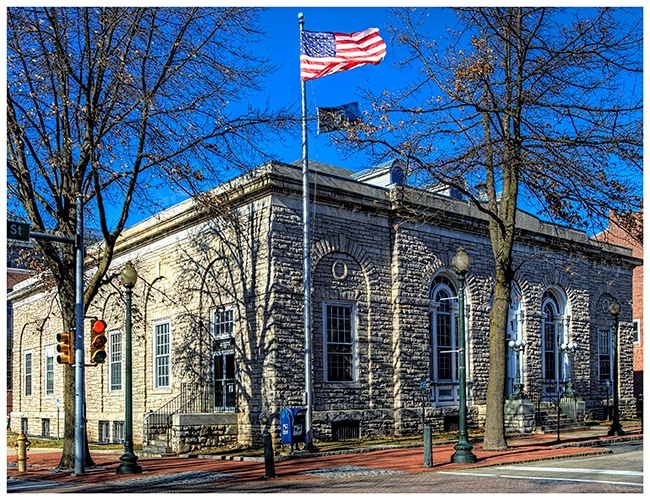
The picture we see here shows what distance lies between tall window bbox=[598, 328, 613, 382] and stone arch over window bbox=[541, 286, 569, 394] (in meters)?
3.25

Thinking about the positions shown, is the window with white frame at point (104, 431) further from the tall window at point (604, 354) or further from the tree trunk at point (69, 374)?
the tall window at point (604, 354)

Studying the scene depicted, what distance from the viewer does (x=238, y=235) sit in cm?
2494

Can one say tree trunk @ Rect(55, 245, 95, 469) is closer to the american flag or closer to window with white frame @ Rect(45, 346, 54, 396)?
the american flag

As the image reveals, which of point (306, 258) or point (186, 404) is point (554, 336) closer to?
point (306, 258)

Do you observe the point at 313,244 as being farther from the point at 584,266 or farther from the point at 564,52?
the point at 584,266

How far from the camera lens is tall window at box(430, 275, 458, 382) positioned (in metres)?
28.1

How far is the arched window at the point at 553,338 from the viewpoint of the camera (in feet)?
107

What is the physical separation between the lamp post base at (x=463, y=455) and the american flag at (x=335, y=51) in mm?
10229

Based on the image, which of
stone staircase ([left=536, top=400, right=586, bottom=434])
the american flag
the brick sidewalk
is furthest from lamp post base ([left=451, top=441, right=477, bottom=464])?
stone staircase ([left=536, top=400, right=586, bottom=434])

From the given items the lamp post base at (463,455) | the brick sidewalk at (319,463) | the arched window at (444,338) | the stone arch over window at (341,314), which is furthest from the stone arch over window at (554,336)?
the lamp post base at (463,455)

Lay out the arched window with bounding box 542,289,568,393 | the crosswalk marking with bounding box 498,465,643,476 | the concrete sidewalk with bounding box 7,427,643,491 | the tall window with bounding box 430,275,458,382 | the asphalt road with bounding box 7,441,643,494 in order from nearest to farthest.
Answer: the asphalt road with bounding box 7,441,643,494 < the crosswalk marking with bounding box 498,465,643,476 < the concrete sidewalk with bounding box 7,427,643,491 < the tall window with bounding box 430,275,458,382 < the arched window with bounding box 542,289,568,393

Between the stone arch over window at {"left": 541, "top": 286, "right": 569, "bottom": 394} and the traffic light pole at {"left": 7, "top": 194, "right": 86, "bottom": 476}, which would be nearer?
the traffic light pole at {"left": 7, "top": 194, "right": 86, "bottom": 476}
